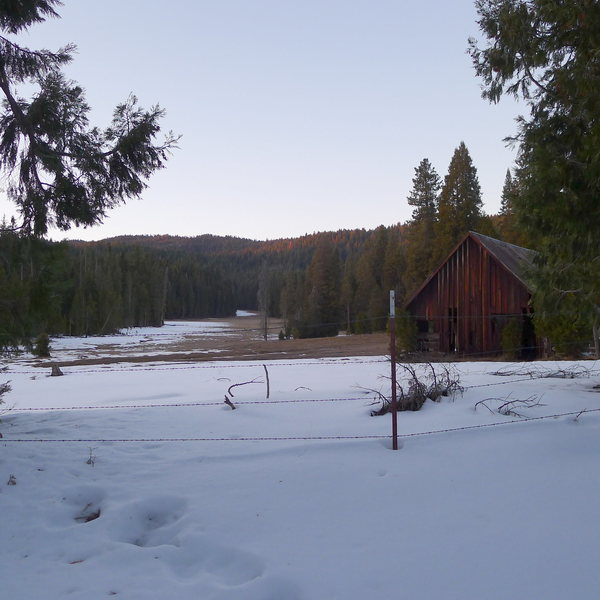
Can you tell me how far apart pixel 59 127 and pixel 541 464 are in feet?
23.6

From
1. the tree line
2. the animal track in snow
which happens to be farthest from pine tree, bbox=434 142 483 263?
the animal track in snow

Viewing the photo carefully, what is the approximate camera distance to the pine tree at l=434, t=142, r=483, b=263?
38.2 meters

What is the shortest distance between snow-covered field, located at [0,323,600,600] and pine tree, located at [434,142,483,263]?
31.7m

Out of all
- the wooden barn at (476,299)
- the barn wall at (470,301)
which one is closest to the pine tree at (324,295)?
the barn wall at (470,301)

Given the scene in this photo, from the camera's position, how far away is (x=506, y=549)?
4.16 meters

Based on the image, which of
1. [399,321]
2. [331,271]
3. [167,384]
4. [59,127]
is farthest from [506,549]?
[331,271]

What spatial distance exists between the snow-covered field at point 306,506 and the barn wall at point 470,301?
14663 millimetres

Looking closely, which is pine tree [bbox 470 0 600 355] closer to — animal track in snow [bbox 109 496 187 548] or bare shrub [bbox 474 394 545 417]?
bare shrub [bbox 474 394 545 417]

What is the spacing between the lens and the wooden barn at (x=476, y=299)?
22172 mm

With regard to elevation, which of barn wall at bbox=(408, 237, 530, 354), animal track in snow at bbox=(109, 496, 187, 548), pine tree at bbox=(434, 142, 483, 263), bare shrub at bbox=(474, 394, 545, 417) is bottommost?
animal track in snow at bbox=(109, 496, 187, 548)

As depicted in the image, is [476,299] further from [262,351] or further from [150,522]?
[150,522]

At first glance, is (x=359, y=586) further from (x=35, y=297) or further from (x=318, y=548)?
(x=35, y=297)

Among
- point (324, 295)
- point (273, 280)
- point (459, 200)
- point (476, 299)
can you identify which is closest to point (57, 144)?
point (476, 299)

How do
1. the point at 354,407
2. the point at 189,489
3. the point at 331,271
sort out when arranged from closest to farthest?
the point at 189,489 < the point at 354,407 < the point at 331,271
